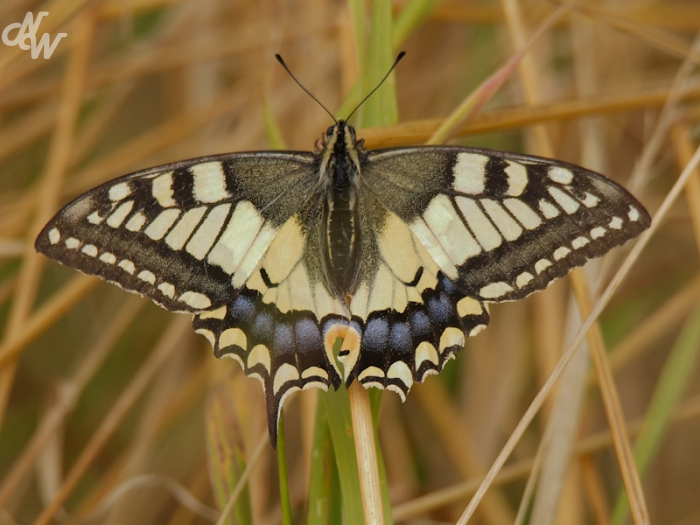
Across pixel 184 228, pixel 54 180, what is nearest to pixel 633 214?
pixel 184 228

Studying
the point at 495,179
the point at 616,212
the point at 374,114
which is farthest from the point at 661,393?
the point at 374,114

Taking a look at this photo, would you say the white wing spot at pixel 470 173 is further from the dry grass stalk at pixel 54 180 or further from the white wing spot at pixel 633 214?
the dry grass stalk at pixel 54 180

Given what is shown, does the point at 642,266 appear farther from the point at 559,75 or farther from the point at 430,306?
the point at 430,306

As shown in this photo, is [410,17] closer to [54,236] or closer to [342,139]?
[342,139]

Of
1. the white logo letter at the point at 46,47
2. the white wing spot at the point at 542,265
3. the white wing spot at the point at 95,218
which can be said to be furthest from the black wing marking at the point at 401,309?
the white logo letter at the point at 46,47

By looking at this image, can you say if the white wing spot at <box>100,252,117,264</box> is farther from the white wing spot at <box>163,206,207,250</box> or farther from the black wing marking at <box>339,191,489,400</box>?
the black wing marking at <box>339,191,489,400</box>

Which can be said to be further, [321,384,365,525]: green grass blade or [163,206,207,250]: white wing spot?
[163,206,207,250]: white wing spot

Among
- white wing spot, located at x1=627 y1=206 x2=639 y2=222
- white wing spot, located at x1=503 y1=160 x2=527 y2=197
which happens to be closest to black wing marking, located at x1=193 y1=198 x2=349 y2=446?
white wing spot, located at x1=503 y1=160 x2=527 y2=197
